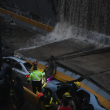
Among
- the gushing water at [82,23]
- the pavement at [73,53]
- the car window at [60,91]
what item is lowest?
the pavement at [73,53]

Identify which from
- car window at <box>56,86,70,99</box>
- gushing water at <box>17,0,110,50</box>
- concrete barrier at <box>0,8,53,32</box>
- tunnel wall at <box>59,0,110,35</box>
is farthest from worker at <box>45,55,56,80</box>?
concrete barrier at <box>0,8,53,32</box>

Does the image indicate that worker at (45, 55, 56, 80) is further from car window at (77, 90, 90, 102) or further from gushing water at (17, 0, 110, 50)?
gushing water at (17, 0, 110, 50)

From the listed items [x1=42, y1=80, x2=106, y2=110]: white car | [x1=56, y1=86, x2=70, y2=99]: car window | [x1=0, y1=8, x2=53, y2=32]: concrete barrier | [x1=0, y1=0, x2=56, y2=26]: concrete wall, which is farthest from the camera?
[x1=0, y1=0, x2=56, y2=26]: concrete wall

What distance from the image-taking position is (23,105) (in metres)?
6.73

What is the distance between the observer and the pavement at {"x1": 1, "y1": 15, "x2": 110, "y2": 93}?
8.52m

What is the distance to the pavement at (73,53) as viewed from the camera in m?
8.52

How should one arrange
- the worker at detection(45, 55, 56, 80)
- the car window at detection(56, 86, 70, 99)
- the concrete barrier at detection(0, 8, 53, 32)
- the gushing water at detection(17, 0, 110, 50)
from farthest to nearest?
the concrete barrier at detection(0, 8, 53, 32) < the gushing water at detection(17, 0, 110, 50) < the worker at detection(45, 55, 56, 80) < the car window at detection(56, 86, 70, 99)

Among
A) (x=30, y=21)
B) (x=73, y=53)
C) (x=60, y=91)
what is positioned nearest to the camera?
(x=60, y=91)

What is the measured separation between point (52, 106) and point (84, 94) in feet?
4.62

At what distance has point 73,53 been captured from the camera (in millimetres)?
11547

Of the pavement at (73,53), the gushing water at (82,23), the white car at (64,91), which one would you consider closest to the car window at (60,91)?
the white car at (64,91)

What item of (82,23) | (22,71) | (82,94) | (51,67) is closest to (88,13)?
(82,23)

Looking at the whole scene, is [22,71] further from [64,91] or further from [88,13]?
[88,13]

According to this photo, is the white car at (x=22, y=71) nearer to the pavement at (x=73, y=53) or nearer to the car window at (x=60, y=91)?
the pavement at (x=73, y=53)
